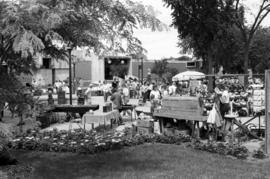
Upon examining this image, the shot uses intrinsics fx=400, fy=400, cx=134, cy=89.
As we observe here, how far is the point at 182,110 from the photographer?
12289 mm

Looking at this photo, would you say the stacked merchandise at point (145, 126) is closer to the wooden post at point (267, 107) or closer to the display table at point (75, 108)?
the wooden post at point (267, 107)

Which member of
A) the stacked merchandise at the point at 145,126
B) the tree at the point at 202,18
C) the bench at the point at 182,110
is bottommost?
the stacked merchandise at the point at 145,126

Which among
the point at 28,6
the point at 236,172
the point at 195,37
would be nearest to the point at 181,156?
the point at 236,172

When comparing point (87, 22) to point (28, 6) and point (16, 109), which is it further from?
point (16, 109)

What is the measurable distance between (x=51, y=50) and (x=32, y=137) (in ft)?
16.8

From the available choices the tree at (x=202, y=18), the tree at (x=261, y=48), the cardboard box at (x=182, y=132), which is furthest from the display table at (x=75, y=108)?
the tree at (x=261, y=48)

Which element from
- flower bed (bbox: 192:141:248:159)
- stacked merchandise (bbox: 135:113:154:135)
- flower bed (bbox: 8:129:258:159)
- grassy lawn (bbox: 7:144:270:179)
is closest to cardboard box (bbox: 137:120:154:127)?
stacked merchandise (bbox: 135:113:154:135)

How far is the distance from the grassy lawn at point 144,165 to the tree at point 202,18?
2014 cm

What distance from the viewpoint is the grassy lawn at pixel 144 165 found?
7656mm

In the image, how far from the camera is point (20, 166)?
8227mm

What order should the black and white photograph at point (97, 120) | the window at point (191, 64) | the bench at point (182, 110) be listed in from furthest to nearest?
the window at point (191, 64) → the bench at point (182, 110) → the black and white photograph at point (97, 120)

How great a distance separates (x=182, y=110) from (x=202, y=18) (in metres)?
18.1

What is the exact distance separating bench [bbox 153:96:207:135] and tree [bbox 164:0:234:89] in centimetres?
1693

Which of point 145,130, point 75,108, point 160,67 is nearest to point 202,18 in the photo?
point 75,108
